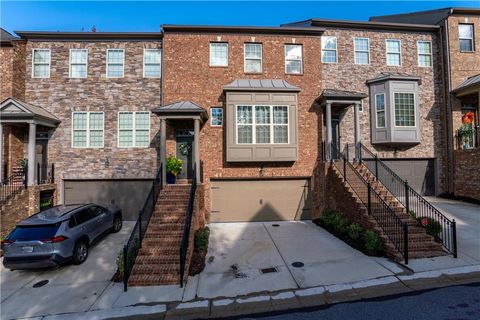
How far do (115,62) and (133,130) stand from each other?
3737 mm

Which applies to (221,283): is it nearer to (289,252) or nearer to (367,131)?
(289,252)

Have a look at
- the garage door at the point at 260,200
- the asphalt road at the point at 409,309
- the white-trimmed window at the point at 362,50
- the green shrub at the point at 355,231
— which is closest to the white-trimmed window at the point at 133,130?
the garage door at the point at 260,200

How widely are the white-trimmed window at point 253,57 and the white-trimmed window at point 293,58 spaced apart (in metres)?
1.42

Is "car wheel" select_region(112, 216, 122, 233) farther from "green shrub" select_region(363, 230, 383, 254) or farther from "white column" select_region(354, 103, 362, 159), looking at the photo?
"white column" select_region(354, 103, 362, 159)

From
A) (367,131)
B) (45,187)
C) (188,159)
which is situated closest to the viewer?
(45,187)

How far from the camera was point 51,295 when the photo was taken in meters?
5.76

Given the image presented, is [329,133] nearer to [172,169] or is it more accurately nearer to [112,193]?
[172,169]

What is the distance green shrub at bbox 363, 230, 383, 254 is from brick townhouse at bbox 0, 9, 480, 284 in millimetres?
3818

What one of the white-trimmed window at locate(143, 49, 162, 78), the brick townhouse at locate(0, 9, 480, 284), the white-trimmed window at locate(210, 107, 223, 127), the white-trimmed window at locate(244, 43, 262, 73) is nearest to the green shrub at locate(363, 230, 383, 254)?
the brick townhouse at locate(0, 9, 480, 284)

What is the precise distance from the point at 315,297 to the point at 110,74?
1330cm

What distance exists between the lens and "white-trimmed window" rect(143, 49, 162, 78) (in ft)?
40.9

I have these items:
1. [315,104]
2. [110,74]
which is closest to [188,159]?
[110,74]

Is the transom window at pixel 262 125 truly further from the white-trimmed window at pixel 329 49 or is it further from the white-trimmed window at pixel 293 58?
the white-trimmed window at pixel 329 49

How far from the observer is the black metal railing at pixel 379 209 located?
6992 mm
